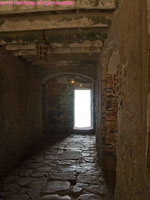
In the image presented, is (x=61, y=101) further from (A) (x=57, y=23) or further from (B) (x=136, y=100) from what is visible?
(B) (x=136, y=100)

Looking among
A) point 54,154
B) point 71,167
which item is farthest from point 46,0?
point 54,154

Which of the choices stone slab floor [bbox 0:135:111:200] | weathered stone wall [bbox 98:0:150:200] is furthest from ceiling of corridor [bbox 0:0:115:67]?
stone slab floor [bbox 0:135:111:200]

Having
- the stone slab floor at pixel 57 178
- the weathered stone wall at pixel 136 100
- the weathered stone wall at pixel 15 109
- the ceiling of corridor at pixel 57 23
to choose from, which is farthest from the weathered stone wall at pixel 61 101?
the weathered stone wall at pixel 136 100

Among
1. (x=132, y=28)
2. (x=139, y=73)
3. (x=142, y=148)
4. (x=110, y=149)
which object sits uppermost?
(x=132, y=28)

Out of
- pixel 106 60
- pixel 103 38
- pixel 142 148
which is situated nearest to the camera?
pixel 142 148

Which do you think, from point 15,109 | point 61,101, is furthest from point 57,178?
point 61,101

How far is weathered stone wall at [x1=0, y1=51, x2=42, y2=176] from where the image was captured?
402 cm

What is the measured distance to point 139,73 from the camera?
1452 mm

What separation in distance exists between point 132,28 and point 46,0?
141cm

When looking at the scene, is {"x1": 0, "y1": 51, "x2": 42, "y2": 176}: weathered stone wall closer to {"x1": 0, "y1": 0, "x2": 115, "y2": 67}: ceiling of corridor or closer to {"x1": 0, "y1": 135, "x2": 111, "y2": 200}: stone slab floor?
{"x1": 0, "y1": 135, "x2": 111, "y2": 200}: stone slab floor

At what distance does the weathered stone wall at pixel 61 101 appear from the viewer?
27.8 feet

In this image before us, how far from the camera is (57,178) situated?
12.4 feet

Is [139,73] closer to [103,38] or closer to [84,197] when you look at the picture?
[103,38]

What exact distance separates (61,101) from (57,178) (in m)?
5.06
